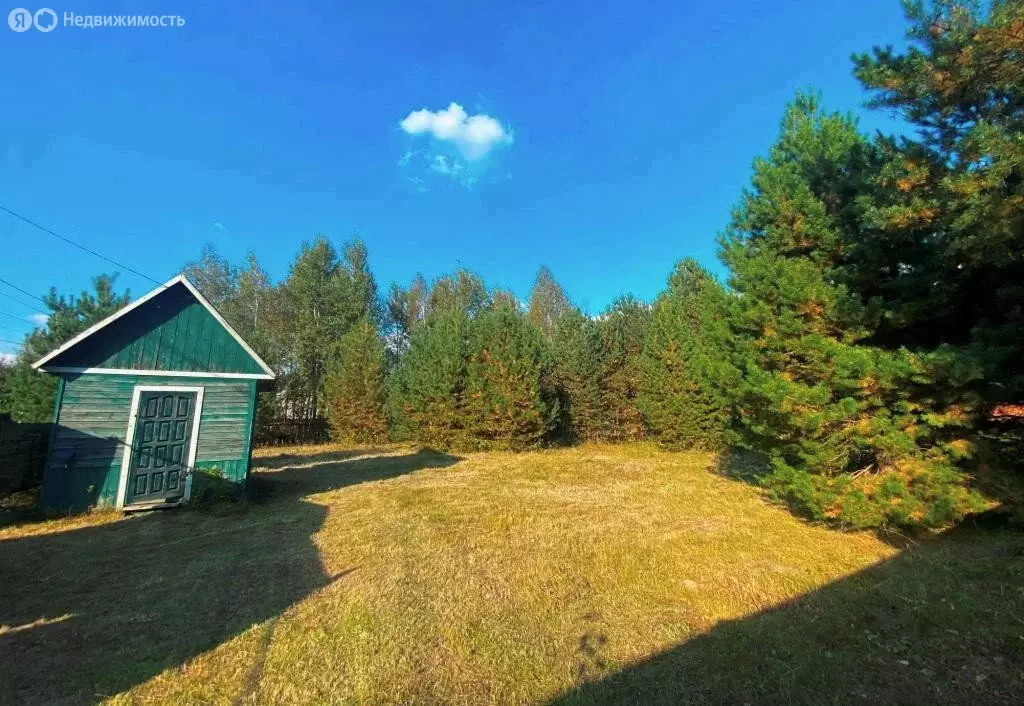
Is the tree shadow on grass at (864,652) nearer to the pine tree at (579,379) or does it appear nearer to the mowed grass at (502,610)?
the mowed grass at (502,610)

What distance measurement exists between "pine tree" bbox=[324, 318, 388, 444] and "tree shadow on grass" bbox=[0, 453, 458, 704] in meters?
14.2

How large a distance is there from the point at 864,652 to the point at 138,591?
23.4 feet

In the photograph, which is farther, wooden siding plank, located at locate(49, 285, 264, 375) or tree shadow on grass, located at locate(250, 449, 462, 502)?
tree shadow on grass, located at locate(250, 449, 462, 502)

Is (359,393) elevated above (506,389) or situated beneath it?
elevated above

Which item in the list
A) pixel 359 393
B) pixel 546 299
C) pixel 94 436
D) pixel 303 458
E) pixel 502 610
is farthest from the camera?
pixel 546 299

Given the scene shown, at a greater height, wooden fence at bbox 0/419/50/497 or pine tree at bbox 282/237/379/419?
pine tree at bbox 282/237/379/419

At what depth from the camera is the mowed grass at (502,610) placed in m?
3.40

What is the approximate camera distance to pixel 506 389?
18531 millimetres

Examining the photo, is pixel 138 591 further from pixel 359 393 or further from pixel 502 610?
pixel 359 393

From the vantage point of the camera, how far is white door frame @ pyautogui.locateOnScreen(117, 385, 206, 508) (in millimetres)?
8555

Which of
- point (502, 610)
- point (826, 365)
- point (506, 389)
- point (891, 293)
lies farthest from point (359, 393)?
point (891, 293)

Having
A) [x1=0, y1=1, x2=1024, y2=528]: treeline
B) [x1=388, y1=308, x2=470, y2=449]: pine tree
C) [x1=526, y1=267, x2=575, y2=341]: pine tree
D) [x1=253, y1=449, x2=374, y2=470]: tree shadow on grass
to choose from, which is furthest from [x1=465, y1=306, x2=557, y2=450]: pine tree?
[x1=526, y1=267, x2=575, y2=341]: pine tree

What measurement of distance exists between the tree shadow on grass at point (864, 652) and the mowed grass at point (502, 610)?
0.8 inches

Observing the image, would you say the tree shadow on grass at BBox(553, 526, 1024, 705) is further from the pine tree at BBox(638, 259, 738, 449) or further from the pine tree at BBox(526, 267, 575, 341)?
the pine tree at BBox(526, 267, 575, 341)
